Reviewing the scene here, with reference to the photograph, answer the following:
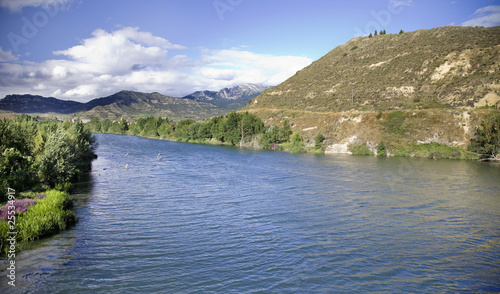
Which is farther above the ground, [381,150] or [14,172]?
[381,150]

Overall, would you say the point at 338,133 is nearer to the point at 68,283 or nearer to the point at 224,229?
the point at 224,229

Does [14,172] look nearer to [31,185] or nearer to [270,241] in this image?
[31,185]

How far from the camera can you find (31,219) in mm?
16156

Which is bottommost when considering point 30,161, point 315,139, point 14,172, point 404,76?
point 14,172

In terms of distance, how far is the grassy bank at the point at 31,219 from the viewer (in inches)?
571

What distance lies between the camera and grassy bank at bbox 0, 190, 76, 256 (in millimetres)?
14493

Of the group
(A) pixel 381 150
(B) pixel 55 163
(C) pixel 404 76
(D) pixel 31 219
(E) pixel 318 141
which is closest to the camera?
(D) pixel 31 219

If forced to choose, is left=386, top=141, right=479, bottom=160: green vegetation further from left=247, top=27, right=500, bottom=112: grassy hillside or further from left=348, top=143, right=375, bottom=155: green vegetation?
left=247, top=27, right=500, bottom=112: grassy hillside

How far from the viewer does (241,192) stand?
28984 millimetres

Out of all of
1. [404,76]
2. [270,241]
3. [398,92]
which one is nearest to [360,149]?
[398,92]

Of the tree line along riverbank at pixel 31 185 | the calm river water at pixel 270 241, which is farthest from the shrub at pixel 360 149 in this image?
the tree line along riverbank at pixel 31 185

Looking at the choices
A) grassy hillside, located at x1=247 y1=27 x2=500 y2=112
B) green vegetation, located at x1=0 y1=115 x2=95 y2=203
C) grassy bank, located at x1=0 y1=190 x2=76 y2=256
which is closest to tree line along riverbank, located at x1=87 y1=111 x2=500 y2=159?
grassy hillside, located at x1=247 y1=27 x2=500 y2=112

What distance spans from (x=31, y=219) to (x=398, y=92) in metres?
90.5

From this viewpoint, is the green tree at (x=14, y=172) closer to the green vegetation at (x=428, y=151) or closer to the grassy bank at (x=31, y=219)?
the grassy bank at (x=31, y=219)
